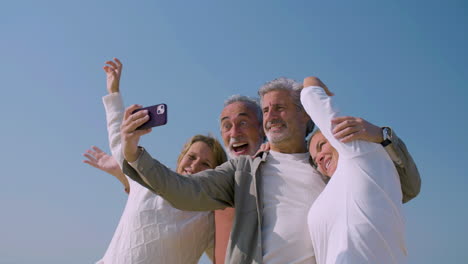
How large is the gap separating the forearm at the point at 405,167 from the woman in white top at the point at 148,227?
7.94ft

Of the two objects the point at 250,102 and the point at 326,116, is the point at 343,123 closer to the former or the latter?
the point at 326,116

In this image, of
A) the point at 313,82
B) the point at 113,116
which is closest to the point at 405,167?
the point at 313,82

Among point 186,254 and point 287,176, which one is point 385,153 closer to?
point 287,176

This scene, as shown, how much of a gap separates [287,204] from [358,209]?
1.30m

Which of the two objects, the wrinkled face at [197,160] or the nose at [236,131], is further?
the nose at [236,131]

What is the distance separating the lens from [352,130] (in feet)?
12.3

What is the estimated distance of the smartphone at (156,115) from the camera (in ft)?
13.4

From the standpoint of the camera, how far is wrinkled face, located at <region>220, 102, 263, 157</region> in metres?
6.43

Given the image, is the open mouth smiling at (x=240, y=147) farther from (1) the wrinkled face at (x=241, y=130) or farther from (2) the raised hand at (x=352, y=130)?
(2) the raised hand at (x=352, y=130)

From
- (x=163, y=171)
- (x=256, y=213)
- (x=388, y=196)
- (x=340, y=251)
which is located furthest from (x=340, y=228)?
(x=163, y=171)

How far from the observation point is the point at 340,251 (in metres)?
3.47

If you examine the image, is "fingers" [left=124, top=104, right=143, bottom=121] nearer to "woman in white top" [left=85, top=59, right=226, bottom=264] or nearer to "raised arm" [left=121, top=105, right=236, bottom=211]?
"raised arm" [left=121, top=105, right=236, bottom=211]

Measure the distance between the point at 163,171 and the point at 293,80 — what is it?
2.08m

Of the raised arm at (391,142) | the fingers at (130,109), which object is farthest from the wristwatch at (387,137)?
the fingers at (130,109)
